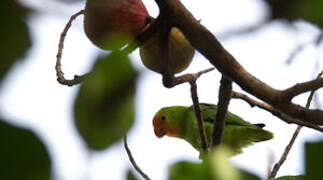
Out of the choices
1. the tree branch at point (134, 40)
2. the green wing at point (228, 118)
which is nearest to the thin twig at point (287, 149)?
the tree branch at point (134, 40)

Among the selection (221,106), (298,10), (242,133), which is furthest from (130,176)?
(242,133)

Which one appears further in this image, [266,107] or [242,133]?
[242,133]

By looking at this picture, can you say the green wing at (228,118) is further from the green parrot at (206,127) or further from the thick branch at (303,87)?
the thick branch at (303,87)

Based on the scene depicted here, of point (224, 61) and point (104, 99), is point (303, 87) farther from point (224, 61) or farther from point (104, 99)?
point (104, 99)

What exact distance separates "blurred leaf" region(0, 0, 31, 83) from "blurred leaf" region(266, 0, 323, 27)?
17 cm

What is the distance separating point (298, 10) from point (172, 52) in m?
0.88

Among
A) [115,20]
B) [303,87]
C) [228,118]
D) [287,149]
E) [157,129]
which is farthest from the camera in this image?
[157,129]

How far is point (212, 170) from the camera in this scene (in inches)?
9.8

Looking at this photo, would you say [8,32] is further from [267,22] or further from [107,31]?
[107,31]

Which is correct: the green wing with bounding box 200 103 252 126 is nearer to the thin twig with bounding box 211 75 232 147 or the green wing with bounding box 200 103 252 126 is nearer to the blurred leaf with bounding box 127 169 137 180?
the thin twig with bounding box 211 75 232 147

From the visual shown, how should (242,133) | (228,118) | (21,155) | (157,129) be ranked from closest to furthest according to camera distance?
(21,155)
(242,133)
(228,118)
(157,129)

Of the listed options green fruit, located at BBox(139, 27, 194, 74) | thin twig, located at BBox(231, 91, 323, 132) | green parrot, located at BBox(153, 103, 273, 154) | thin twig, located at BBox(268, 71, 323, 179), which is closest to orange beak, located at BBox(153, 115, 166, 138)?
green parrot, located at BBox(153, 103, 273, 154)

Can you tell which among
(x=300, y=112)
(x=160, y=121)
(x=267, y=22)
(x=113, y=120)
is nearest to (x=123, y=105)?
(x=113, y=120)

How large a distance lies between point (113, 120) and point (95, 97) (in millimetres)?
23
